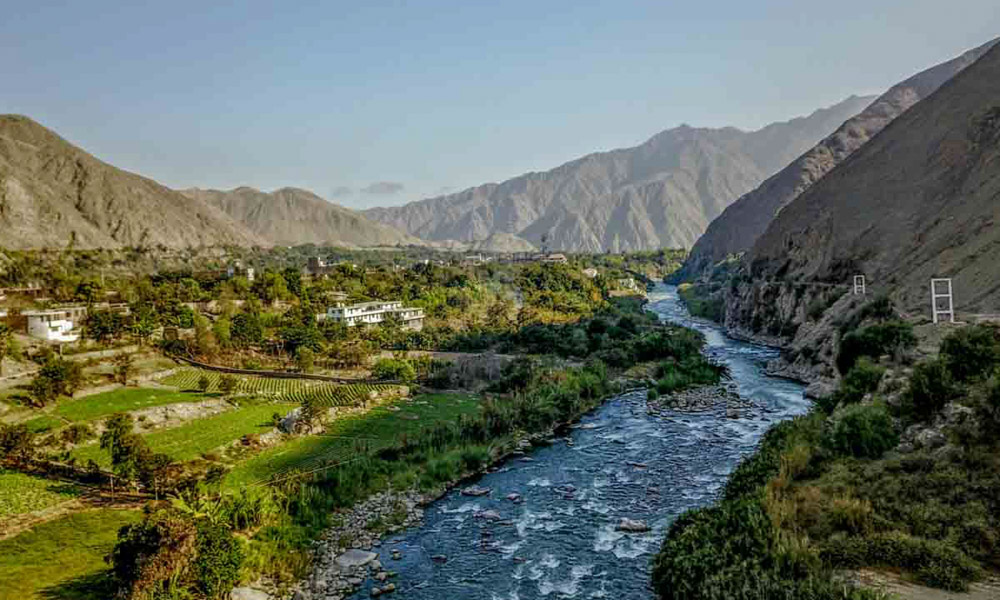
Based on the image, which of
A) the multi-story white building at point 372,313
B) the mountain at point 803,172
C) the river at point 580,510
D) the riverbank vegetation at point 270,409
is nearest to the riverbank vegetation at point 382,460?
the riverbank vegetation at point 270,409

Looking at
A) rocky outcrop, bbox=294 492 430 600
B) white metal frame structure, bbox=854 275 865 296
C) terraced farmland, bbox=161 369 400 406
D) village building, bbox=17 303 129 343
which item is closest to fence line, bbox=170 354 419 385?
terraced farmland, bbox=161 369 400 406

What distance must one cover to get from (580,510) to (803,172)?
154220 mm

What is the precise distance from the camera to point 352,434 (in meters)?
39.1

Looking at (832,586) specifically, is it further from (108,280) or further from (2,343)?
(108,280)

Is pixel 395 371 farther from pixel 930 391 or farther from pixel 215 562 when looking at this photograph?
pixel 930 391

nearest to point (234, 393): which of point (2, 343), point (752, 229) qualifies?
point (2, 343)

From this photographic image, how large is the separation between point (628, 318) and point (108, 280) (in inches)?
3536

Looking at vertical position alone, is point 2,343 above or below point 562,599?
above

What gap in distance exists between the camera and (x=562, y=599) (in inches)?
797

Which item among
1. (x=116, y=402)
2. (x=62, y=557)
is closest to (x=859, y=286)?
(x=62, y=557)

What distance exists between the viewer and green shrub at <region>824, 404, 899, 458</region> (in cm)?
2453

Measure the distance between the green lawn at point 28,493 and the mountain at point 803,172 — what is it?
5951 inches

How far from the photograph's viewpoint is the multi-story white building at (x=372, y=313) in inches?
3137

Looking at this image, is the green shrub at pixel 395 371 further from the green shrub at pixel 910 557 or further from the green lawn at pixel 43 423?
the green shrub at pixel 910 557
